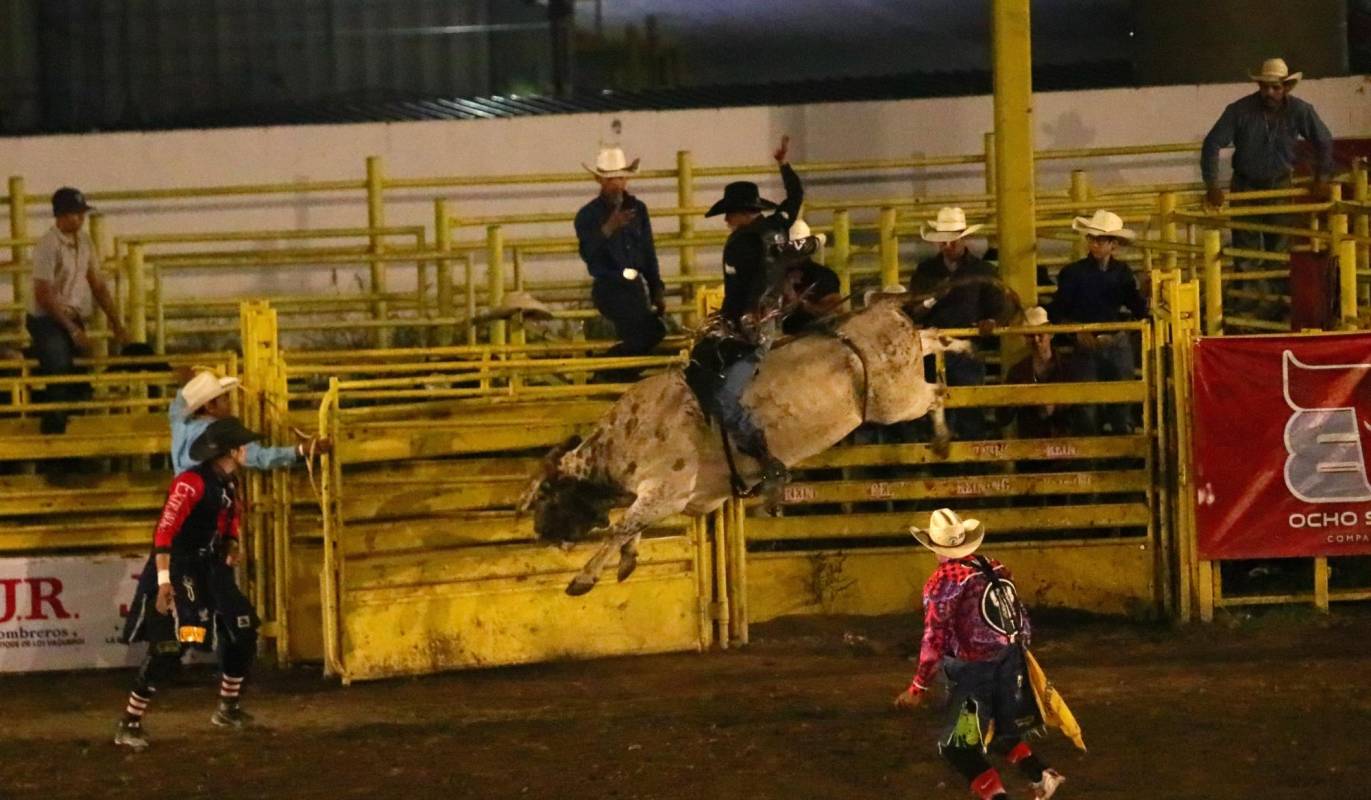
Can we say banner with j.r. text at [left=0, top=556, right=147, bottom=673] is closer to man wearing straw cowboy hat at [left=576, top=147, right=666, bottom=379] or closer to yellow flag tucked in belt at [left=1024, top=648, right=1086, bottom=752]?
man wearing straw cowboy hat at [left=576, top=147, right=666, bottom=379]

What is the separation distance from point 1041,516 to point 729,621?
197 cm

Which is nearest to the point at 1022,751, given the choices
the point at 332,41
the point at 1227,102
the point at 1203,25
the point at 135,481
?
the point at 135,481

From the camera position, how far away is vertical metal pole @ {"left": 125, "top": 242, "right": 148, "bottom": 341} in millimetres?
14195

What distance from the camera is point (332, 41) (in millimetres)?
21781

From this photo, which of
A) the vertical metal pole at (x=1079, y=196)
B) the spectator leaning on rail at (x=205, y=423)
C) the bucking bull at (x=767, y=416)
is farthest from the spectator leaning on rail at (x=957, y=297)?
the spectator leaning on rail at (x=205, y=423)

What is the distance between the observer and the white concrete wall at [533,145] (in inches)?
677

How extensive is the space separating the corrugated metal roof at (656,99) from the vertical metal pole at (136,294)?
5600 mm

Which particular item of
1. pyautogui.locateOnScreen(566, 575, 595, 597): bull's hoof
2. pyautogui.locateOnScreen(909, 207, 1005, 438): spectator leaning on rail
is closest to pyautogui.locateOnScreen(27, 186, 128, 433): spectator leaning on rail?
pyautogui.locateOnScreen(566, 575, 595, 597): bull's hoof

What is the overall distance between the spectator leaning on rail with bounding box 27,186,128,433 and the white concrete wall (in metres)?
4.08

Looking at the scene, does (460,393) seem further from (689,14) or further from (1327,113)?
(689,14)

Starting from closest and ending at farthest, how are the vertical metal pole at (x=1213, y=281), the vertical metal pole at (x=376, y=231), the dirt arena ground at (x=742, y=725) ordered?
the dirt arena ground at (x=742, y=725) → the vertical metal pole at (x=1213, y=281) → the vertical metal pole at (x=376, y=231)

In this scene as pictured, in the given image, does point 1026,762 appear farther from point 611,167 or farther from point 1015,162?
point 1015,162

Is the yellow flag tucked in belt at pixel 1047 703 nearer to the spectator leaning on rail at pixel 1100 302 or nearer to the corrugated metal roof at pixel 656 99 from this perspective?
the spectator leaning on rail at pixel 1100 302

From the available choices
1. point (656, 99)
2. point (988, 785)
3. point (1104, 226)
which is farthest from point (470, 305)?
point (656, 99)
